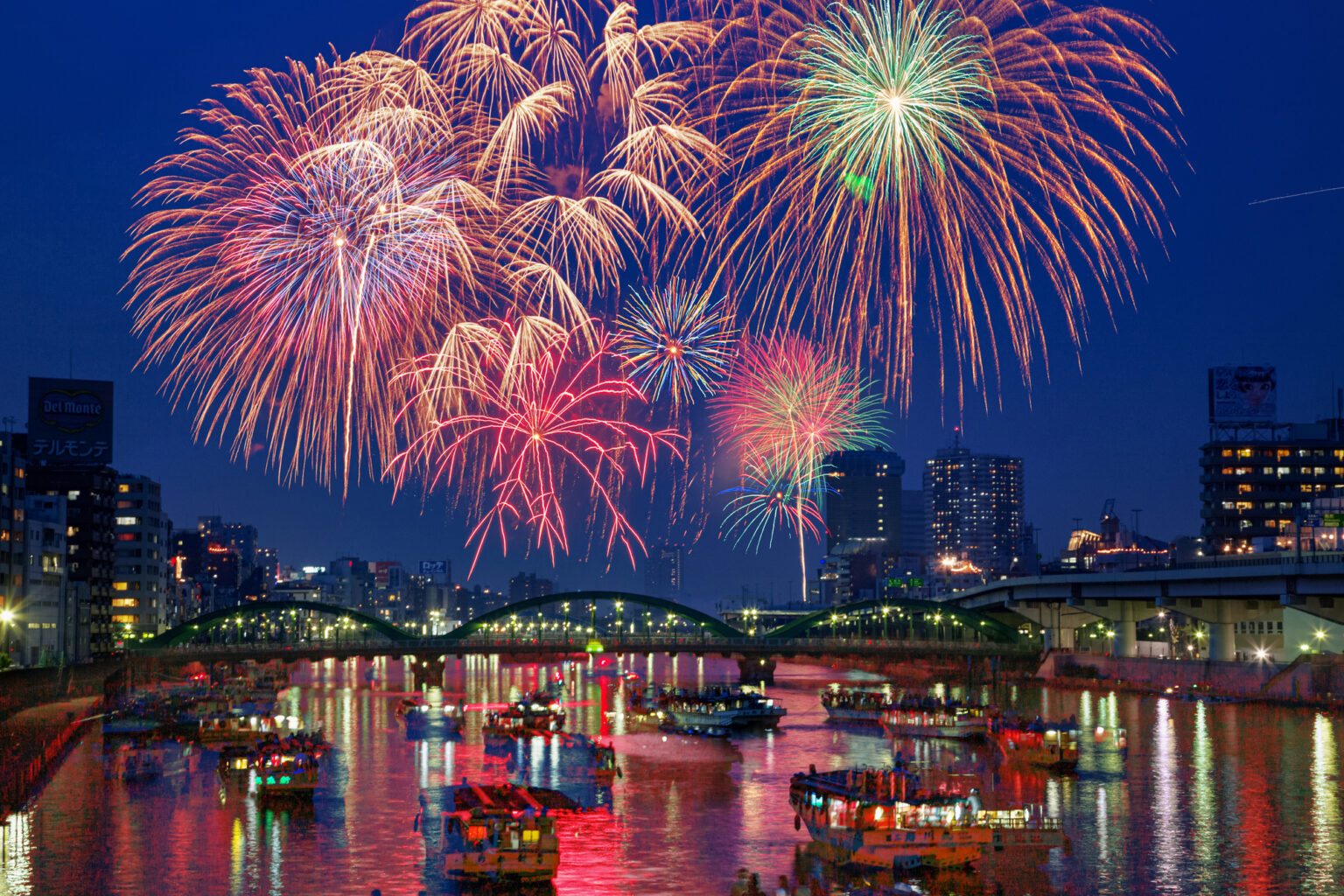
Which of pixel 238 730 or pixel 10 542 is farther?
pixel 10 542

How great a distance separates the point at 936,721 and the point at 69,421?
117 meters

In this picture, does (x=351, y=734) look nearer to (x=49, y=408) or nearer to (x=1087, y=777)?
(x=1087, y=777)

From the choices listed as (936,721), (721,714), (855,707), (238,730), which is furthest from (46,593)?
(936,721)

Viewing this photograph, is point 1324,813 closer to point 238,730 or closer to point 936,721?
point 936,721

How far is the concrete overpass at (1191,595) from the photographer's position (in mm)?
116625

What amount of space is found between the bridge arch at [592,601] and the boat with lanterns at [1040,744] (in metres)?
96.1

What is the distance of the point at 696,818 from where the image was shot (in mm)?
67625

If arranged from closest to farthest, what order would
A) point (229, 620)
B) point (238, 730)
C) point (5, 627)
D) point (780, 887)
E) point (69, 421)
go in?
point (780, 887) → point (238, 730) → point (5, 627) → point (69, 421) → point (229, 620)

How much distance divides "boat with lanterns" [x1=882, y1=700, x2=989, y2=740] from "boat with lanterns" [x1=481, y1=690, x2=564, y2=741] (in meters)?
29.2

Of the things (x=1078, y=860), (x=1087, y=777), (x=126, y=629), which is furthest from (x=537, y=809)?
(x=126, y=629)

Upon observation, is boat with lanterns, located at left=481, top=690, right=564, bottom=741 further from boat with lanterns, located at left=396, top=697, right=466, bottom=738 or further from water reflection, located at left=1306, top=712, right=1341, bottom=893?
water reflection, located at left=1306, top=712, right=1341, bottom=893

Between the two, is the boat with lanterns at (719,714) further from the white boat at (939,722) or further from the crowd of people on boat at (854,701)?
the white boat at (939,722)

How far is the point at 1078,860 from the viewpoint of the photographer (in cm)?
5578

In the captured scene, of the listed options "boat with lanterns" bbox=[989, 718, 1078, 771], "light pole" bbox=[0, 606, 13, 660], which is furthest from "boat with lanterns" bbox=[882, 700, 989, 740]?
"light pole" bbox=[0, 606, 13, 660]
